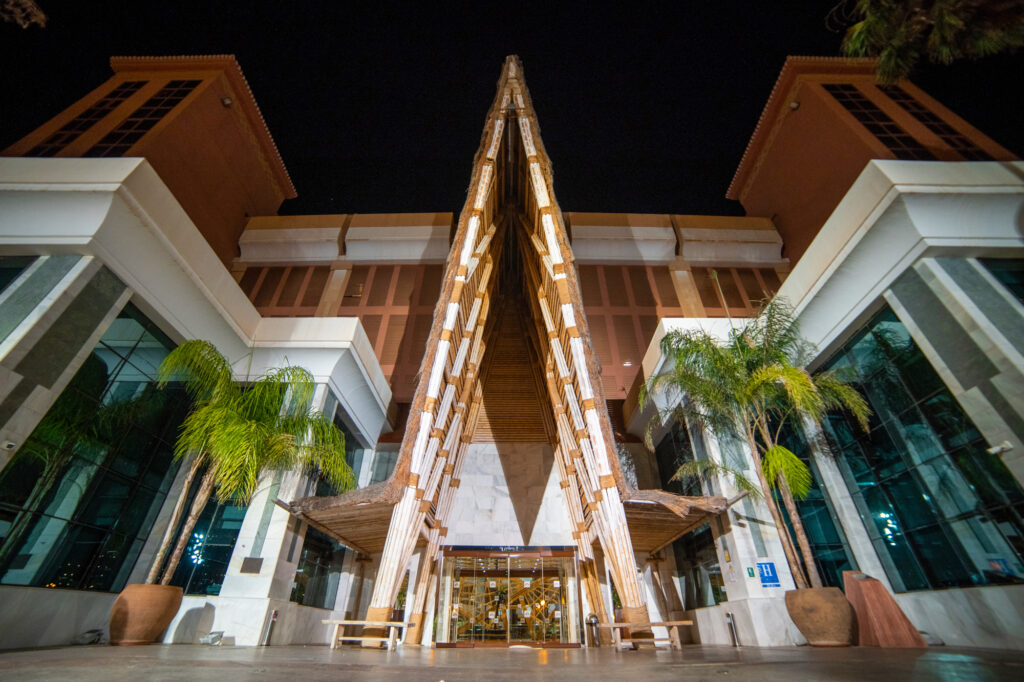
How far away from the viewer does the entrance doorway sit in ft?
42.8

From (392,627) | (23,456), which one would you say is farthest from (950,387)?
(23,456)

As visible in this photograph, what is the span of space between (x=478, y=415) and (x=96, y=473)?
Result: 1006 cm

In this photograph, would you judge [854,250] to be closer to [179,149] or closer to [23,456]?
[23,456]

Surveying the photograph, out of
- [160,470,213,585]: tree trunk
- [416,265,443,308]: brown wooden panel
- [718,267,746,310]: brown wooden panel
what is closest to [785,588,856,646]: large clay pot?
[160,470,213,585]: tree trunk

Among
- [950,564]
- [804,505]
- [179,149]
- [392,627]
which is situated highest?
[179,149]

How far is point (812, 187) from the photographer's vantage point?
16.5 meters

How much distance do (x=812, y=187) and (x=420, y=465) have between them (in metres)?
17.5

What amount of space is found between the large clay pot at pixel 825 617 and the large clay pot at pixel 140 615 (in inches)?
404

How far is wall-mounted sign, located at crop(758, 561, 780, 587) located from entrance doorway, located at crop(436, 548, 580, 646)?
20.0ft

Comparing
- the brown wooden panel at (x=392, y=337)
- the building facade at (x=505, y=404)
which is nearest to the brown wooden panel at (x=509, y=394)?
the building facade at (x=505, y=404)

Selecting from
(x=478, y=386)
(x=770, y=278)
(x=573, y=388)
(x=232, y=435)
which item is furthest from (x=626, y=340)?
(x=232, y=435)

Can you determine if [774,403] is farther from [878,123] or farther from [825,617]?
[878,123]

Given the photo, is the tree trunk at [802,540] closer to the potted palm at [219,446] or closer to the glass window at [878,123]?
→ the potted palm at [219,446]

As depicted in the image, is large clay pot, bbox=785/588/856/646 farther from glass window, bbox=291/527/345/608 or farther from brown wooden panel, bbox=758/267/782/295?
brown wooden panel, bbox=758/267/782/295
